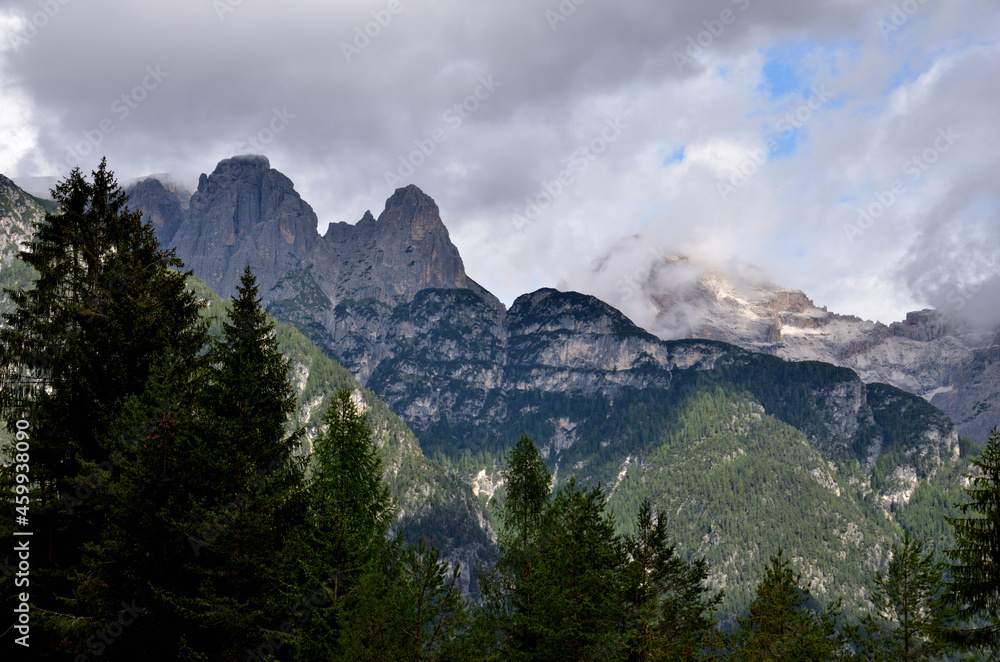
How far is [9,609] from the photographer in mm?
23969

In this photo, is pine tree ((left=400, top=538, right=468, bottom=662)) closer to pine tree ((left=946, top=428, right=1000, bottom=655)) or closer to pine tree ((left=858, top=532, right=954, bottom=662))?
pine tree ((left=946, top=428, right=1000, bottom=655))

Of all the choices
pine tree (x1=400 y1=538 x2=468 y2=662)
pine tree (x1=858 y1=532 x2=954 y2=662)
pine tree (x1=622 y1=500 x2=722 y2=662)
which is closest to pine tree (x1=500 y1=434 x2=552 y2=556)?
pine tree (x1=622 y1=500 x2=722 y2=662)

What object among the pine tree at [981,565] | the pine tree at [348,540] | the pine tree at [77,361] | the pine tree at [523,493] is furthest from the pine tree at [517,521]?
the pine tree at [77,361]

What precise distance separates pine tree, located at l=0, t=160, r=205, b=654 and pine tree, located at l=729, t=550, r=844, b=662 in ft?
86.4

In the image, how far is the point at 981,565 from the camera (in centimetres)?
2575

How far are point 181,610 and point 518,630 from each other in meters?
14.9

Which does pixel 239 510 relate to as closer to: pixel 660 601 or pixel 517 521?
pixel 660 601

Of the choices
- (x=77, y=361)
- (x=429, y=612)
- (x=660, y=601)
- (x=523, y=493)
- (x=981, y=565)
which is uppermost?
(x=77, y=361)

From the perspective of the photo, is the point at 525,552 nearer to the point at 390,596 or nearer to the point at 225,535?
the point at 390,596

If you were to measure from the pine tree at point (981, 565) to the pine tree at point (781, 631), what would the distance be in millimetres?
8500

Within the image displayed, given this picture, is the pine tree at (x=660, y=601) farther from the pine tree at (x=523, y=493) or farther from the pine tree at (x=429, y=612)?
the pine tree at (x=429, y=612)

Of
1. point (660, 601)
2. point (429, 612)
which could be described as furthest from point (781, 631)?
point (429, 612)

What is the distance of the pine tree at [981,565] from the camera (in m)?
25.6

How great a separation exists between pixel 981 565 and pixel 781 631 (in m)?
15.2
